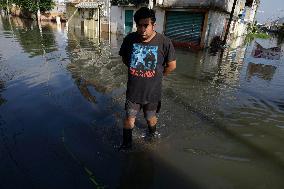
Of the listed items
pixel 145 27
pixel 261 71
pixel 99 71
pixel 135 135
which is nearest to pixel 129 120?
pixel 135 135

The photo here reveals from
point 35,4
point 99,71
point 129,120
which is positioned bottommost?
point 99,71

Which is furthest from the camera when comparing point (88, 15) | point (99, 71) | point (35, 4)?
point (35, 4)

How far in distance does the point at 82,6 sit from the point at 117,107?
28.6 m

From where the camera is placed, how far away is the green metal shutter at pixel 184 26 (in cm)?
1984

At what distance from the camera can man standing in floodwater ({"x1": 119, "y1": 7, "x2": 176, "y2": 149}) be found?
332 cm

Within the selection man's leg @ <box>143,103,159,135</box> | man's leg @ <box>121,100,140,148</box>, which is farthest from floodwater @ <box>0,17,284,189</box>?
man's leg @ <box>143,103,159,135</box>

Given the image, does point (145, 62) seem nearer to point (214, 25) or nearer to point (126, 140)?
point (126, 140)

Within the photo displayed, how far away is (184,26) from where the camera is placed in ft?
67.1

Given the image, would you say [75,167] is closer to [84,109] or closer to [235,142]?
[84,109]

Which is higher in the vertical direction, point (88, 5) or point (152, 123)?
point (88, 5)

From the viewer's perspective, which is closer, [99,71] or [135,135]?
[135,135]

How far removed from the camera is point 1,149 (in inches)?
152

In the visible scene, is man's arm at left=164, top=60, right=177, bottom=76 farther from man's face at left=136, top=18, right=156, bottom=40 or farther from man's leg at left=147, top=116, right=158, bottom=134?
man's leg at left=147, top=116, right=158, bottom=134

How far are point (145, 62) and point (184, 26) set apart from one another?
17.9 metres
